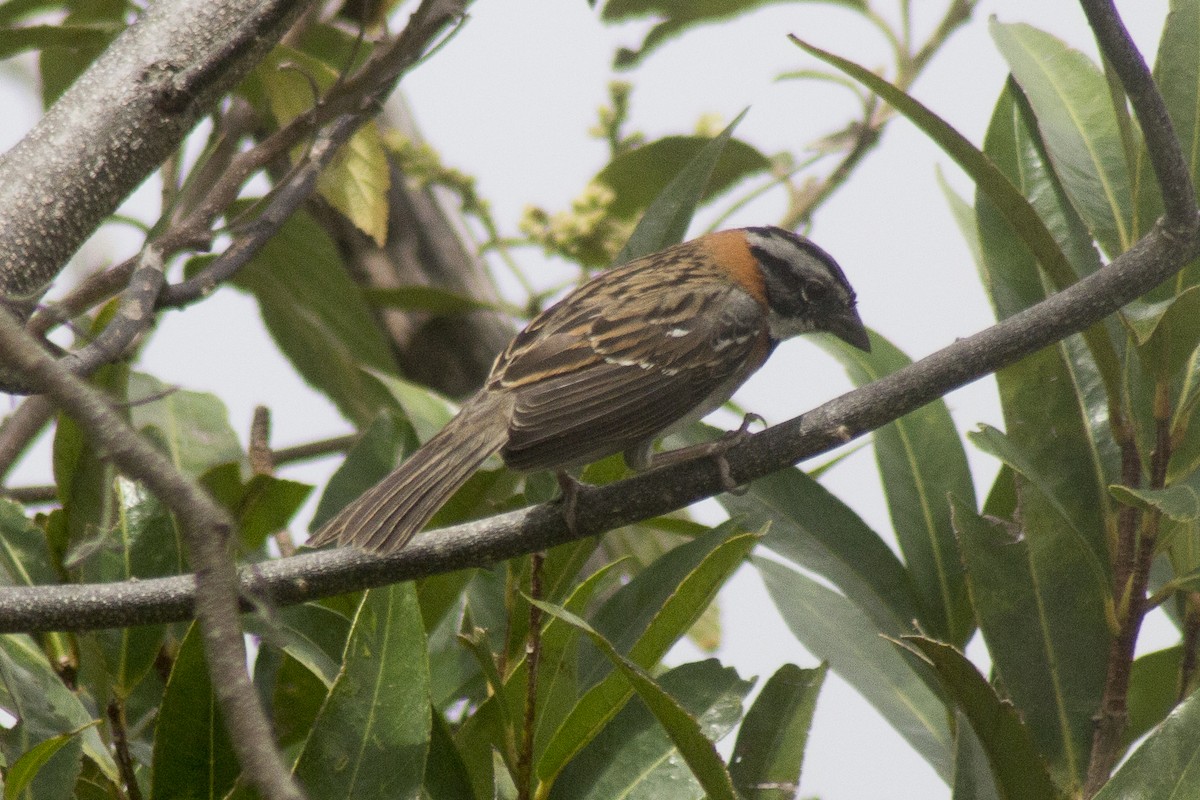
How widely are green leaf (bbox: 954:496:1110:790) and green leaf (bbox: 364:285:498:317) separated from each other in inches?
87.8

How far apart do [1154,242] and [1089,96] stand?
104 centimetres

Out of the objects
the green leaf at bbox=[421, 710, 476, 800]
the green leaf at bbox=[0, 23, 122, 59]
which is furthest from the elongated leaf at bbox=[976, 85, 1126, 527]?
the green leaf at bbox=[0, 23, 122, 59]

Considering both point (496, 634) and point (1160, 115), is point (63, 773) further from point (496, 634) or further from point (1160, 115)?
point (1160, 115)

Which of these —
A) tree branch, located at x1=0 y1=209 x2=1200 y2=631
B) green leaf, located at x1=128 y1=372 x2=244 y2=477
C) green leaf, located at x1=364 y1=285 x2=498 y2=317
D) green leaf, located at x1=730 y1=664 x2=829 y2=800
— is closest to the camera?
tree branch, located at x1=0 y1=209 x2=1200 y2=631

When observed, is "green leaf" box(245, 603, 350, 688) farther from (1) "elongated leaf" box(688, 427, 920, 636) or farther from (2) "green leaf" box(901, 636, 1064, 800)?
(2) "green leaf" box(901, 636, 1064, 800)

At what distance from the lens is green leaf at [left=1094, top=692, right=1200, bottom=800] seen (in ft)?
7.55

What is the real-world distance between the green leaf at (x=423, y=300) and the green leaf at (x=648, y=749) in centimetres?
222

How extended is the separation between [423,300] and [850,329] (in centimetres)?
150

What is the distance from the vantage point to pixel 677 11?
4.48m

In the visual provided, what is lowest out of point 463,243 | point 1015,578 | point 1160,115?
point 1015,578

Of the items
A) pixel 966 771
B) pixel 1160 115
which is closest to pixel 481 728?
pixel 966 771

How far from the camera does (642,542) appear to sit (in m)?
4.18

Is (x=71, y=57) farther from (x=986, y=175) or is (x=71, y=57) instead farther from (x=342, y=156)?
(x=986, y=175)

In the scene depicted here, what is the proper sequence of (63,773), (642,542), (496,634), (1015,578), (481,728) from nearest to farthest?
1. (63,773)
2. (481,728)
3. (1015,578)
4. (496,634)
5. (642,542)
